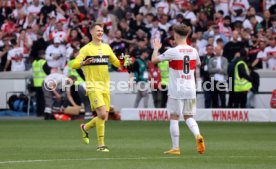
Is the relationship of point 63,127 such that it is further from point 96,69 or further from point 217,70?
point 96,69

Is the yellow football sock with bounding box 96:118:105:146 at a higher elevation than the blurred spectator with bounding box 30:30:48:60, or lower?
lower

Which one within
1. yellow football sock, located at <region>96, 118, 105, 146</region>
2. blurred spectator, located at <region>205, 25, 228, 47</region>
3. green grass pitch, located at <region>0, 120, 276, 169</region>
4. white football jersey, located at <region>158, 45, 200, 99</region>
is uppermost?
blurred spectator, located at <region>205, 25, 228, 47</region>

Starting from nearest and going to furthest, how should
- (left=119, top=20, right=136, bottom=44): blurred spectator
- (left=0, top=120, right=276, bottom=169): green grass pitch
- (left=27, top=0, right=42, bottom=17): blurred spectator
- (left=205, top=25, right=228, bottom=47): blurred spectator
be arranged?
(left=0, top=120, right=276, bottom=169): green grass pitch
(left=205, top=25, right=228, bottom=47): blurred spectator
(left=119, top=20, right=136, bottom=44): blurred spectator
(left=27, top=0, right=42, bottom=17): blurred spectator

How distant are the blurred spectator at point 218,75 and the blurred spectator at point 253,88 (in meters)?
0.81

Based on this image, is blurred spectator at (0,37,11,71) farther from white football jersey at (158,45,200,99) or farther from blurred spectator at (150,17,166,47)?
white football jersey at (158,45,200,99)

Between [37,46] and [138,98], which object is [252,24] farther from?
[37,46]

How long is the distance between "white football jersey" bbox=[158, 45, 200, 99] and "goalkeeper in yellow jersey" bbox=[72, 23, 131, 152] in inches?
61.9

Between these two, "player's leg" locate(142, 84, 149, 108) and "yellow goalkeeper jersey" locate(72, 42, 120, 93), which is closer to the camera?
"yellow goalkeeper jersey" locate(72, 42, 120, 93)

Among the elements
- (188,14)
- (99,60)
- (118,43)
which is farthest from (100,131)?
(188,14)

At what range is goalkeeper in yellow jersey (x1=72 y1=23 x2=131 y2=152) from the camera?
57.7 ft

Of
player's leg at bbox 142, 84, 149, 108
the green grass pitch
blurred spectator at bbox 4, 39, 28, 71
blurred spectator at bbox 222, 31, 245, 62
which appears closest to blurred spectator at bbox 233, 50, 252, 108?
blurred spectator at bbox 222, 31, 245, 62

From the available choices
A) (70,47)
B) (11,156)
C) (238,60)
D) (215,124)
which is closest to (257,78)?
(238,60)

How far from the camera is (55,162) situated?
14969 mm

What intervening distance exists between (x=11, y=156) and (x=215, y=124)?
39.1 ft
